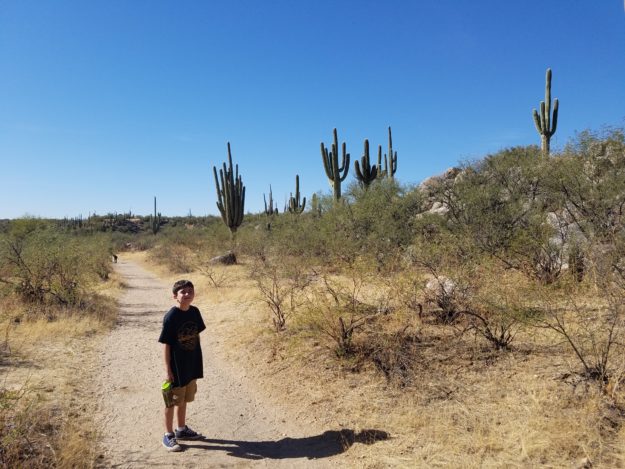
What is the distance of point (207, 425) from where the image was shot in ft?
14.0

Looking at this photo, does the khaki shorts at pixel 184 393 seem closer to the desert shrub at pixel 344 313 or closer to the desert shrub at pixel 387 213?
the desert shrub at pixel 344 313

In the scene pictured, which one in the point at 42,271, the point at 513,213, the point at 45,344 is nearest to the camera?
the point at 45,344

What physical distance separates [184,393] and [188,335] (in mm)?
546

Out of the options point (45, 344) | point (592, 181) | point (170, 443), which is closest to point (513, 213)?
point (592, 181)

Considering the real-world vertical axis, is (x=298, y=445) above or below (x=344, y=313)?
below

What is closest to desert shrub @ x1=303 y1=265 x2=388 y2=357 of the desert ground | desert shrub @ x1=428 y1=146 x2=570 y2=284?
the desert ground

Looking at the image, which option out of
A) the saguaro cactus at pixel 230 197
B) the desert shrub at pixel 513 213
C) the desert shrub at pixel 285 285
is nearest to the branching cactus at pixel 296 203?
the saguaro cactus at pixel 230 197

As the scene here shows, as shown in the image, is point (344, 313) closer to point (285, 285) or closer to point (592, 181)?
point (285, 285)

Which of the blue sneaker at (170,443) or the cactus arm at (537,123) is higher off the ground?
the cactus arm at (537,123)

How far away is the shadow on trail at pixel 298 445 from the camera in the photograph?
3725 mm

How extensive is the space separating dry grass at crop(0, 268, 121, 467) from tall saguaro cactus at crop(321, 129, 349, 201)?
11.7 meters

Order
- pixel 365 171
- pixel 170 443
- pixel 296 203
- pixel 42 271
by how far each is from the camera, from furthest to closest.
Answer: pixel 296 203 → pixel 365 171 → pixel 42 271 → pixel 170 443

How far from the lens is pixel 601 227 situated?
613 cm

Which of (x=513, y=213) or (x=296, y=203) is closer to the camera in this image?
(x=513, y=213)
